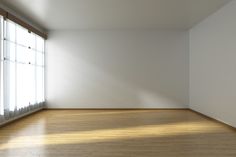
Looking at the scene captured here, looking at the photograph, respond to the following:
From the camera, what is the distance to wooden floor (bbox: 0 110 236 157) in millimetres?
4297

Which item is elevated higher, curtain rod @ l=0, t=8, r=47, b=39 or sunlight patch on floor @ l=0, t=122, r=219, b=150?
curtain rod @ l=0, t=8, r=47, b=39

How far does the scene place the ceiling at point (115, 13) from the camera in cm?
662

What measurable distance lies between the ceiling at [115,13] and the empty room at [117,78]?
26 mm

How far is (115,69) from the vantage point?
1023 cm

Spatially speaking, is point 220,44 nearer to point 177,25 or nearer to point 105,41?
point 177,25

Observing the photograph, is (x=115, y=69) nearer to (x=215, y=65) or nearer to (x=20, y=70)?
(x=20, y=70)

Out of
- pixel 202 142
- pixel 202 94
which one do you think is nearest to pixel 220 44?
pixel 202 94

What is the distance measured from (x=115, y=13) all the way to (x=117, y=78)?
3.11 meters

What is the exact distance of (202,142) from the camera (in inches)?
195

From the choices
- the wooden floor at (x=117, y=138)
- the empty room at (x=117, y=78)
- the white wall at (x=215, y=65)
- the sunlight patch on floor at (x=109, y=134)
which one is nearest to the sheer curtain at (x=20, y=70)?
the empty room at (x=117, y=78)

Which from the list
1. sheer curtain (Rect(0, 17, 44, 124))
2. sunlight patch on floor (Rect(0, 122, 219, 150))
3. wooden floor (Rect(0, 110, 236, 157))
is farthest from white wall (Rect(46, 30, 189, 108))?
sunlight patch on floor (Rect(0, 122, 219, 150))

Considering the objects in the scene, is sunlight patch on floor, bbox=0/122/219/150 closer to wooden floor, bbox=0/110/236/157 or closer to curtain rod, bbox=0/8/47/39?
wooden floor, bbox=0/110/236/157

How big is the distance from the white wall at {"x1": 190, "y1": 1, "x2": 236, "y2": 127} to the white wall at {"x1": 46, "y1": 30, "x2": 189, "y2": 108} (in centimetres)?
72

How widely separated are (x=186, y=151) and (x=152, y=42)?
20.9 feet
